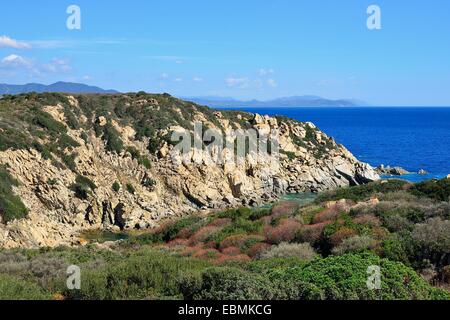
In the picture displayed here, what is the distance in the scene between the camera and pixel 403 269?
10.4m

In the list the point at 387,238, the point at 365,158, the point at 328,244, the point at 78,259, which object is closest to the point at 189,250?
the point at 78,259

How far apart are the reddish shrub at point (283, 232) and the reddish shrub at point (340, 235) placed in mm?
2224

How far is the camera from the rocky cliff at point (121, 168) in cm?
4131

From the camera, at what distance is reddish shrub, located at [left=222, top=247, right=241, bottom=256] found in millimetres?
17628

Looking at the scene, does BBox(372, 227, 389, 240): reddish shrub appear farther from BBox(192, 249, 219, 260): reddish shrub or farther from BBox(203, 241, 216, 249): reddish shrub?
BBox(203, 241, 216, 249): reddish shrub

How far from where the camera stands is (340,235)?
1612cm

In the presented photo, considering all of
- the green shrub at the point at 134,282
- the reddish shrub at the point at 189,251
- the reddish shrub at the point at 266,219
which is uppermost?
the green shrub at the point at 134,282

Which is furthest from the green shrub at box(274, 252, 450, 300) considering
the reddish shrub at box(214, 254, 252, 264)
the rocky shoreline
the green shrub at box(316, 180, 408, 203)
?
the rocky shoreline

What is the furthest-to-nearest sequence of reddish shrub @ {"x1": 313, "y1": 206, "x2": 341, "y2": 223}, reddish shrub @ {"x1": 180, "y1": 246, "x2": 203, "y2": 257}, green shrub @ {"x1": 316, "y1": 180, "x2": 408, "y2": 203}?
green shrub @ {"x1": 316, "y1": 180, "x2": 408, "y2": 203} → reddish shrub @ {"x1": 313, "y1": 206, "x2": 341, "y2": 223} → reddish shrub @ {"x1": 180, "y1": 246, "x2": 203, "y2": 257}

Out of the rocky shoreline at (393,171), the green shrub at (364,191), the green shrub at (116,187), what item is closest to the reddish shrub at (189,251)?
the green shrub at (364,191)

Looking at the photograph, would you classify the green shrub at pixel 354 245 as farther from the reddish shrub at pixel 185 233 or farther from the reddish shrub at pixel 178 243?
the reddish shrub at pixel 185 233

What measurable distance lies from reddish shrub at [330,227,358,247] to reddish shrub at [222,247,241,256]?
11.2 feet
